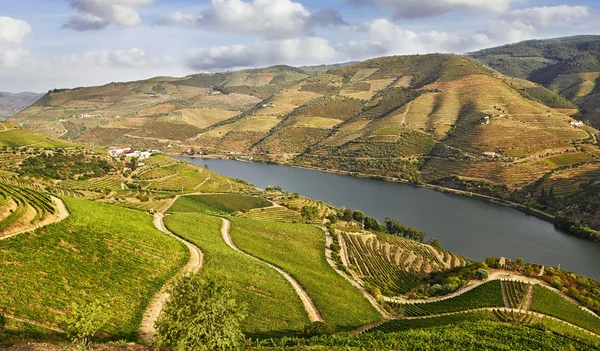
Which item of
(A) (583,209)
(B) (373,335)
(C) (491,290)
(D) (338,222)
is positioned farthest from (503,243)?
(B) (373,335)

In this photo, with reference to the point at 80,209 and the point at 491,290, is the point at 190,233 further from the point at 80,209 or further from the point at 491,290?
the point at 491,290

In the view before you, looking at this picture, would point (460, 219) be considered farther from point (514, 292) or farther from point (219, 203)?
point (219, 203)

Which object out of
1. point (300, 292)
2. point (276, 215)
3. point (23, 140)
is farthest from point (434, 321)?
point (23, 140)

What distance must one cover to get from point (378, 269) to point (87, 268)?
45247 millimetres

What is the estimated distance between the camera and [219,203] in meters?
95.9

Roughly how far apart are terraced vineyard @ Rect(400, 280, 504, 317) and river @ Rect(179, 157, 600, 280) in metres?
36.5

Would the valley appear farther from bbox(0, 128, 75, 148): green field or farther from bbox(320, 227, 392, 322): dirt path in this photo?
bbox(0, 128, 75, 148): green field

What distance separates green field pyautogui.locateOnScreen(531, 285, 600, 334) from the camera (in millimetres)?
44684

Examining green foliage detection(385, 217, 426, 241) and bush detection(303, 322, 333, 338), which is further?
green foliage detection(385, 217, 426, 241)

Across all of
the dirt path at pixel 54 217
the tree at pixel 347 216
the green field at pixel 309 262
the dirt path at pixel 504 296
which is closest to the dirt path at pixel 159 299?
the green field at pixel 309 262

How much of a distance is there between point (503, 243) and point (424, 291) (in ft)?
173

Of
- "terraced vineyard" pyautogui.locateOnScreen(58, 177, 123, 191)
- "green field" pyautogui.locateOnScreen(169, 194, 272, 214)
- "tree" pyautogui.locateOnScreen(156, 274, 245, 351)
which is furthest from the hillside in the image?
"green field" pyautogui.locateOnScreen(169, 194, 272, 214)

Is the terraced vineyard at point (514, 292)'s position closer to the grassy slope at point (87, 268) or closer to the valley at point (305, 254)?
the valley at point (305, 254)

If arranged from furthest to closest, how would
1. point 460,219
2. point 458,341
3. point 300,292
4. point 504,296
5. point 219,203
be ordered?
point 460,219, point 219,203, point 504,296, point 300,292, point 458,341
